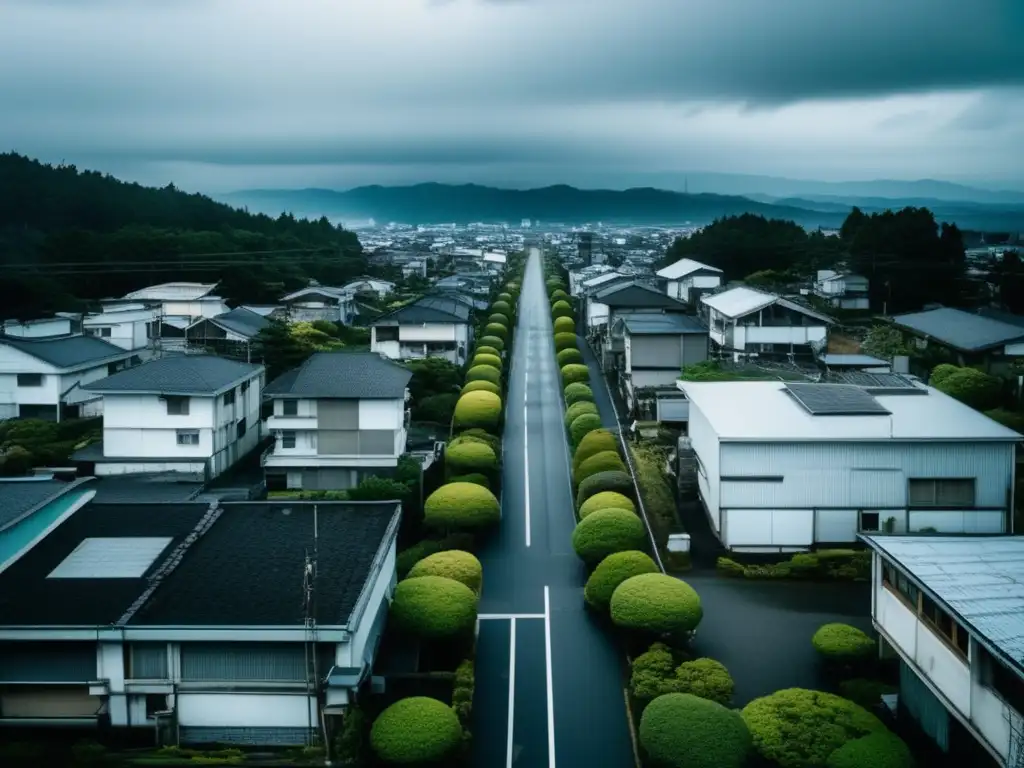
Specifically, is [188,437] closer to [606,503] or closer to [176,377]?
[176,377]

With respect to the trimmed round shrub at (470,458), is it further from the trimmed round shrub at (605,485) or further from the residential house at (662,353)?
the residential house at (662,353)

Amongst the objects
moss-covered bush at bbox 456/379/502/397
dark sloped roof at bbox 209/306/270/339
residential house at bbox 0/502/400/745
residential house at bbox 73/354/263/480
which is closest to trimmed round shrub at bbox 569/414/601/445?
moss-covered bush at bbox 456/379/502/397

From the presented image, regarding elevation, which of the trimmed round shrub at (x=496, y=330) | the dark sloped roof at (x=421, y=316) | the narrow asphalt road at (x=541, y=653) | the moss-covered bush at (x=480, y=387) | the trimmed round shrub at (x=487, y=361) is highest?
the dark sloped roof at (x=421, y=316)

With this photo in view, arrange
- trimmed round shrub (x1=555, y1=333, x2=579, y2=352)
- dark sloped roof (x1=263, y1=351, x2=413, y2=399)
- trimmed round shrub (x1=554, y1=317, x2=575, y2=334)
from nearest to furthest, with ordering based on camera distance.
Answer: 1. dark sloped roof (x1=263, y1=351, x2=413, y2=399)
2. trimmed round shrub (x1=555, y1=333, x2=579, y2=352)
3. trimmed round shrub (x1=554, y1=317, x2=575, y2=334)

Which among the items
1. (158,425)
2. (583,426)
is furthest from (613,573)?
(158,425)

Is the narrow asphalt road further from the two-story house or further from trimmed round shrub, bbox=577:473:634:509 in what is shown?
the two-story house

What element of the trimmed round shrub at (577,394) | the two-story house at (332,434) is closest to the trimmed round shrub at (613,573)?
the two-story house at (332,434)
